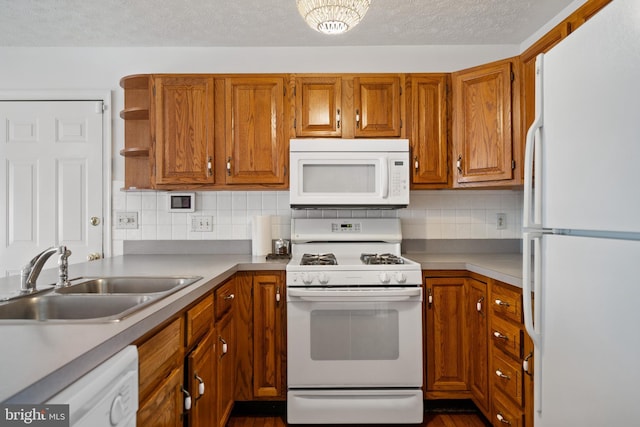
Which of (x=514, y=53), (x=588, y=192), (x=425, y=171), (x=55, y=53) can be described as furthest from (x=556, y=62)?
(x=55, y=53)

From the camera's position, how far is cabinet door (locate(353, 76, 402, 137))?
7.86ft

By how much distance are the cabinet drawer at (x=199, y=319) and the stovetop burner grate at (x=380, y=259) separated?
98 cm

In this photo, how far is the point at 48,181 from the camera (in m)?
2.65

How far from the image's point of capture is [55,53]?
2.68 metres

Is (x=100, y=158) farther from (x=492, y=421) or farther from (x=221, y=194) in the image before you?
(x=492, y=421)

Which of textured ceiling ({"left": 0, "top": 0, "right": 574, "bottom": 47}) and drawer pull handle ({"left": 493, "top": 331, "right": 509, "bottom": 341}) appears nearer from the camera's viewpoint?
drawer pull handle ({"left": 493, "top": 331, "right": 509, "bottom": 341})

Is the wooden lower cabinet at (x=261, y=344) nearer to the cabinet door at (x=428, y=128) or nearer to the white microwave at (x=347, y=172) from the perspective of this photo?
the white microwave at (x=347, y=172)

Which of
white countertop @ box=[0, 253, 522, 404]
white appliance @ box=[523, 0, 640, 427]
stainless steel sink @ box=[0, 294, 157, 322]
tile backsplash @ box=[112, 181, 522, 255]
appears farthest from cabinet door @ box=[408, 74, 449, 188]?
stainless steel sink @ box=[0, 294, 157, 322]

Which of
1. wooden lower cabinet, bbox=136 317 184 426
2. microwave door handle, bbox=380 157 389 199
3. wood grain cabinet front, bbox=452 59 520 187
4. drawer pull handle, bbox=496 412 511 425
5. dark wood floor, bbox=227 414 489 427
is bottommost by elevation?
dark wood floor, bbox=227 414 489 427

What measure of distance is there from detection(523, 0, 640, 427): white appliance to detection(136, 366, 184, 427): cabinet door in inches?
44.9

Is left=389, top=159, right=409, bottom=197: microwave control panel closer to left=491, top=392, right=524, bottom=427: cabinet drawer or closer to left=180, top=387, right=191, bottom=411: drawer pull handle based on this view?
left=491, top=392, right=524, bottom=427: cabinet drawer

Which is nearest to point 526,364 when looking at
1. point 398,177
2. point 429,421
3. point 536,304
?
point 536,304

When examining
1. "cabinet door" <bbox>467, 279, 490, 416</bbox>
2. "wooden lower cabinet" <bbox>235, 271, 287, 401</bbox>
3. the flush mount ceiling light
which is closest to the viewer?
the flush mount ceiling light

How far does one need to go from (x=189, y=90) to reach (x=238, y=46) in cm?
58
